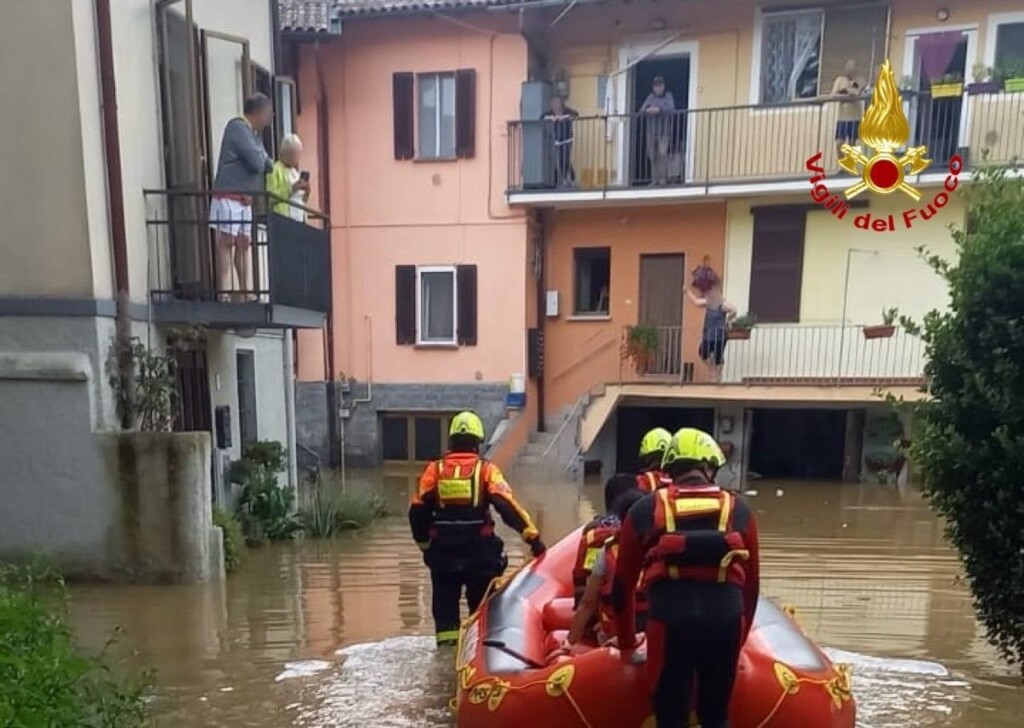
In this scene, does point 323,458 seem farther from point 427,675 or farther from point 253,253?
point 427,675

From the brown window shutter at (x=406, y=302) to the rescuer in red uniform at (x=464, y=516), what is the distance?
34.3ft

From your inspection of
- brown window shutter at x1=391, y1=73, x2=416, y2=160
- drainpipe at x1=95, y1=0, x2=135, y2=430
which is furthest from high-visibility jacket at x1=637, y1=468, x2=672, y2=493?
brown window shutter at x1=391, y1=73, x2=416, y2=160

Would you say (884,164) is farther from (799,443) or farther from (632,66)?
(799,443)

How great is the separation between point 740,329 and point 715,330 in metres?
0.41

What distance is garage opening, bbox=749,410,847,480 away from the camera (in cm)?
1575

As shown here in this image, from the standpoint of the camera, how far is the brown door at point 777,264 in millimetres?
14938

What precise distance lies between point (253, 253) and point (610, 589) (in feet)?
18.0

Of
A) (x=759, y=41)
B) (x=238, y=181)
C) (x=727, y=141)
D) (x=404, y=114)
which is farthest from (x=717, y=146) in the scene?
(x=238, y=181)

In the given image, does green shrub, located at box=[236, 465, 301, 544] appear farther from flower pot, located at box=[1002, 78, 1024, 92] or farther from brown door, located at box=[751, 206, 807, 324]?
flower pot, located at box=[1002, 78, 1024, 92]

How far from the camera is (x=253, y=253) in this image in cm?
819

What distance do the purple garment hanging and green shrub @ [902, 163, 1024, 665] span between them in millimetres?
11904

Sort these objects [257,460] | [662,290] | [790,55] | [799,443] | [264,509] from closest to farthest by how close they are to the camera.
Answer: [264,509], [257,460], [790,55], [662,290], [799,443]

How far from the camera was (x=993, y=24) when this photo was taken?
13828mm

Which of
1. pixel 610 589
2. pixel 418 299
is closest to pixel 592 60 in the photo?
pixel 418 299
